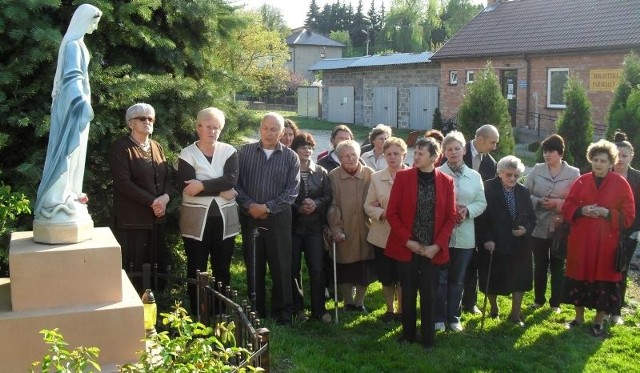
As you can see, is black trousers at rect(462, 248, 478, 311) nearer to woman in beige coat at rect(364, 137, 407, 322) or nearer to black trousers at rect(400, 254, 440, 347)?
woman in beige coat at rect(364, 137, 407, 322)

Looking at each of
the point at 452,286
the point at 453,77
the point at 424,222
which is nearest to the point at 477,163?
the point at 452,286

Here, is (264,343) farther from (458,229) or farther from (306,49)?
(306,49)

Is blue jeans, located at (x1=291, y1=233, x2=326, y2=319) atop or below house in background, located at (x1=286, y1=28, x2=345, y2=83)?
below

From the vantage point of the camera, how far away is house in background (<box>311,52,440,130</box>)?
29641 millimetres

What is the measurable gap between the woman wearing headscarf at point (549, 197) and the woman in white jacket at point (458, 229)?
88cm

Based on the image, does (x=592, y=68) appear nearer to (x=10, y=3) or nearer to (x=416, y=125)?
(x=416, y=125)

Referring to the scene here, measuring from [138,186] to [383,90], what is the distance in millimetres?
27077

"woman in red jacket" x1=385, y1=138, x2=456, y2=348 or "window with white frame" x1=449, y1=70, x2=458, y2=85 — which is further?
"window with white frame" x1=449, y1=70, x2=458, y2=85

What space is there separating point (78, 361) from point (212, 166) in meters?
3.16

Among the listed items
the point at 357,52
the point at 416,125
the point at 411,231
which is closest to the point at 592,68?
the point at 416,125

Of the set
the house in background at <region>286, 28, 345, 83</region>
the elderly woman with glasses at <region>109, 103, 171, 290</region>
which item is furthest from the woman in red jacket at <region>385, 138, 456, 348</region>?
the house in background at <region>286, 28, 345, 83</region>

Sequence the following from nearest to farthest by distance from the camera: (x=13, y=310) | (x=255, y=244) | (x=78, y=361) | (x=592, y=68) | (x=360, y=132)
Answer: (x=78, y=361)
(x=13, y=310)
(x=255, y=244)
(x=592, y=68)
(x=360, y=132)

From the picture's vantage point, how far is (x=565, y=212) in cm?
623

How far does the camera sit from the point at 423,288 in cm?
573
